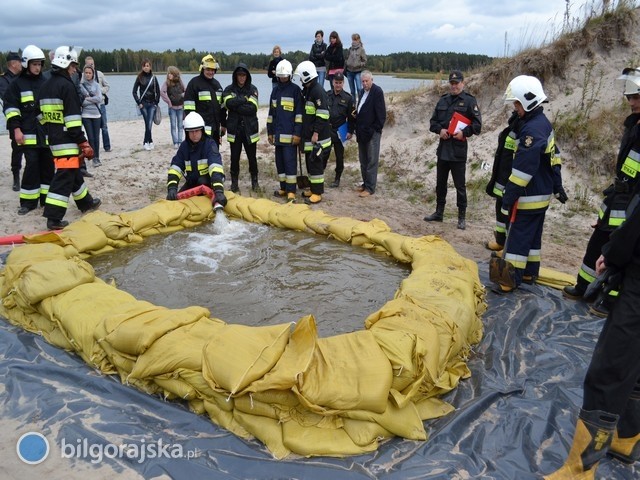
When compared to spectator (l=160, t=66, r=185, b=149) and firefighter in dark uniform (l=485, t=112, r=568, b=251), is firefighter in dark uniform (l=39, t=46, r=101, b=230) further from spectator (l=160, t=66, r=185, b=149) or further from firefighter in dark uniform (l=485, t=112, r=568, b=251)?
firefighter in dark uniform (l=485, t=112, r=568, b=251)

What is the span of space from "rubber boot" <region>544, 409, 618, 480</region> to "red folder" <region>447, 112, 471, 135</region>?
4.09 m

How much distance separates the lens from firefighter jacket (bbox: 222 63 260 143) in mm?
6730

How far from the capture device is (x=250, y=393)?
2600 millimetres

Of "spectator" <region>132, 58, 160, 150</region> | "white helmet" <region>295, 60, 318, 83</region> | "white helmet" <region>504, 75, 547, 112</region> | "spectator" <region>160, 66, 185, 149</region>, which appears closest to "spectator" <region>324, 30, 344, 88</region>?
"spectator" <region>160, 66, 185, 149</region>

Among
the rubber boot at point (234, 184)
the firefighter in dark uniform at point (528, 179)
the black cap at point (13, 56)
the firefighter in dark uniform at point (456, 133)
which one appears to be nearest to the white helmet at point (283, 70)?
the rubber boot at point (234, 184)

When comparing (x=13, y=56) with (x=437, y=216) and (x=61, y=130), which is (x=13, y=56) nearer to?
(x=61, y=130)

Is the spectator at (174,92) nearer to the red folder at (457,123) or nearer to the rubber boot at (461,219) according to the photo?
the red folder at (457,123)

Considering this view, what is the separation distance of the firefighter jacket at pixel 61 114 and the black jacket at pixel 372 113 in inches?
143

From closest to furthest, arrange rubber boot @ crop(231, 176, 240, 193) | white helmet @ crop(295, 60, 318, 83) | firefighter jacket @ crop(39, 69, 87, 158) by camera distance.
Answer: firefighter jacket @ crop(39, 69, 87, 158)
white helmet @ crop(295, 60, 318, 83)
rubber boot @ crop(231, 176, 240, 193)

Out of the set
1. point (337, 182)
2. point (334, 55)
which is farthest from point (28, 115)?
point (334, 55)

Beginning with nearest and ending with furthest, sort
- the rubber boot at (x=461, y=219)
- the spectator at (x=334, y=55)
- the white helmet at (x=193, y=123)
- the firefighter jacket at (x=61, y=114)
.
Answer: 1. the firefighter jacket at (x=61, y=114)
2. the white helmet at (x=193, y=123)
3. the rubber boot at (x=461, y=219)
4. the spectator at (x=334, y=55)

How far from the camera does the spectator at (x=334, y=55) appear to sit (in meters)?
9.78

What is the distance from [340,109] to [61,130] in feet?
12.4

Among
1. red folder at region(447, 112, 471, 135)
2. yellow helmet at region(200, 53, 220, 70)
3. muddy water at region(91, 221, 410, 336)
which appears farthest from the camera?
yellow helmet at region(200, 53, 220, 70)
